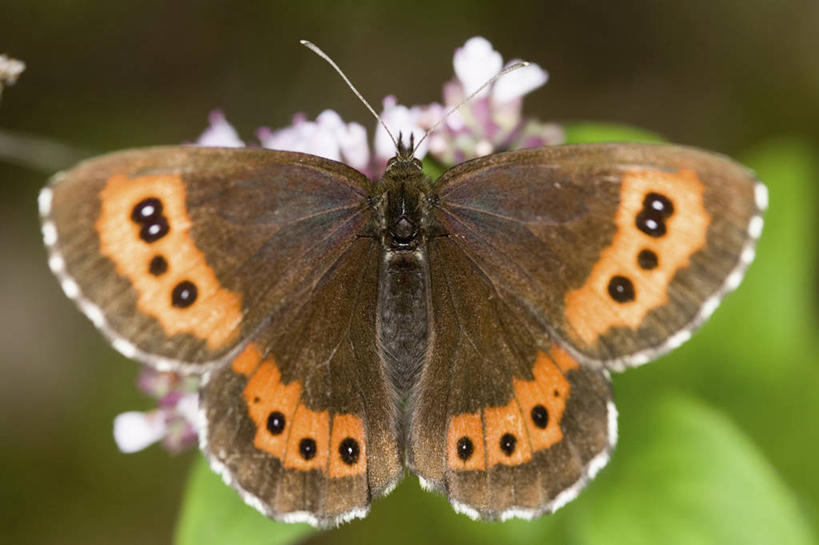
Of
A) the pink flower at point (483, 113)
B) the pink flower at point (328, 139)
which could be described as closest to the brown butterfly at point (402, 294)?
the pink flower at point (328, 139)

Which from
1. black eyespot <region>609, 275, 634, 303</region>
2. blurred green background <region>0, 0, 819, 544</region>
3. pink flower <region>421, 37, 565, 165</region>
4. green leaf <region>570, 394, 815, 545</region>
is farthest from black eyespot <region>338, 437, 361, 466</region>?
blurred green background <region>0, 0, 819, 544</region>

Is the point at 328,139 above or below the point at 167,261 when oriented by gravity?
above

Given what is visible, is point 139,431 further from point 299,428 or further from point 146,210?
point 146,210

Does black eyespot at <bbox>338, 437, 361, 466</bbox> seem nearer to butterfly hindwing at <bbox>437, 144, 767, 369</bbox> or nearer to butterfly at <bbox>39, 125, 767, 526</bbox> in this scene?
butterfly at <bbox>39, 125, 767, 526</bbox>

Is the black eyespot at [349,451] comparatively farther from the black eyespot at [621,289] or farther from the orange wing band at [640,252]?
the black eyespot at [621,289]

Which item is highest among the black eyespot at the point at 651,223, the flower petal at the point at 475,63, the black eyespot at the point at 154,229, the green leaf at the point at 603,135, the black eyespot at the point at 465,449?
the flower petal at the point at 475,63

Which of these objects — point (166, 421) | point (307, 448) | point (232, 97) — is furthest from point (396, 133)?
point (232, 97)
